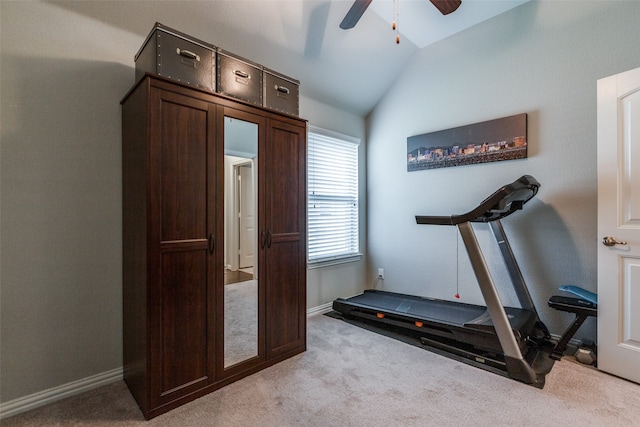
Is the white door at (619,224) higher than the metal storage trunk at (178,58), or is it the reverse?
the metal storage trunk at (178,58)

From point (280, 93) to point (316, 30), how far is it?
86 cm

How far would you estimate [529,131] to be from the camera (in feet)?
9.05

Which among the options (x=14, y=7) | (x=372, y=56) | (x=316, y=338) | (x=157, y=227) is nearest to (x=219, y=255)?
(x=157, y=227)

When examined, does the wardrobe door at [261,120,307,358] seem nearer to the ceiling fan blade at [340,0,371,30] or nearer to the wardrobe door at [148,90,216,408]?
the wardrobe door at [148,90,216,408]

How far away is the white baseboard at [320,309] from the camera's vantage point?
11.1 ft

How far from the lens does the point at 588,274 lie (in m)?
2.48

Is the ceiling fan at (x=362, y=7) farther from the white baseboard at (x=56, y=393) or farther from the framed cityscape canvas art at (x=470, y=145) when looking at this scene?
the white baseboard at (x=56, y=393)

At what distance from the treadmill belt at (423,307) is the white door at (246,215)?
1568 mm

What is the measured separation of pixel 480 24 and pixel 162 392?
165 inches

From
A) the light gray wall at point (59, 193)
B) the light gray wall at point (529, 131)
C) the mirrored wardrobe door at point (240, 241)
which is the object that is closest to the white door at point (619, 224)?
the light gray wall at point (529, 131)

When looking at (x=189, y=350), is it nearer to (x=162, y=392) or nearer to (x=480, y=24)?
(x=162, y=392)

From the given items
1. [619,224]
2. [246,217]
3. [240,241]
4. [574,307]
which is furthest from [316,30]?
[574,307]

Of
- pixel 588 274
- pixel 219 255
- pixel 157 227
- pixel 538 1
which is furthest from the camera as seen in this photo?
pixel 538 1

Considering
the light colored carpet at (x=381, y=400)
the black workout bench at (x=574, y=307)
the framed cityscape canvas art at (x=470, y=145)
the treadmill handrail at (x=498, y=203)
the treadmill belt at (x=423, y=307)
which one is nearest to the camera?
the light colored carpet at (x=381, y=400)
